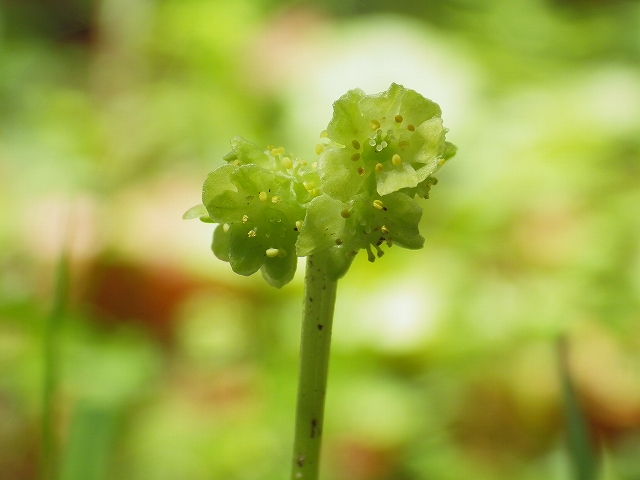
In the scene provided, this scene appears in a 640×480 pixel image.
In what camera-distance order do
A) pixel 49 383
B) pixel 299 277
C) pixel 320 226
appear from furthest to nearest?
pixel 299 277 < pixel 49 383 < pixel 320 226

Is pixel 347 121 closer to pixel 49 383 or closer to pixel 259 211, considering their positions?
pixel 259 211

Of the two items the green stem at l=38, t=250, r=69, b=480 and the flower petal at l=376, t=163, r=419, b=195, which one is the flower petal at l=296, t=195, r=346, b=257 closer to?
the flower petal at l=376, t=163, r=419, b=195

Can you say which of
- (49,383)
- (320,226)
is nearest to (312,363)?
(320,226)

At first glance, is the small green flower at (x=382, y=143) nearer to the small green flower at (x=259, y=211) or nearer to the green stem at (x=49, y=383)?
the small green flower at (x=259, y=211)

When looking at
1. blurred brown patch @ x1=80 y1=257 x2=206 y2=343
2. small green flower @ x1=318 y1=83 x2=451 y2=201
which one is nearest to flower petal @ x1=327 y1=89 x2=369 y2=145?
small green flower @ x1=318 y1=83 x2=451 y2=201

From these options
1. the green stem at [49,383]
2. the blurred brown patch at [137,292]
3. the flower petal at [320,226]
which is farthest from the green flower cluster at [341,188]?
the blurred brown patch at [137,292]

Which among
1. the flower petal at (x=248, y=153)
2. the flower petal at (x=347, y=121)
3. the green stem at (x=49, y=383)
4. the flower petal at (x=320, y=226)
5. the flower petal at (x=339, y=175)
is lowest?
the green stem at (x=49, y=383)

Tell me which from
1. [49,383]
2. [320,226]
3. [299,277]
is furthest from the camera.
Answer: [299,277]
